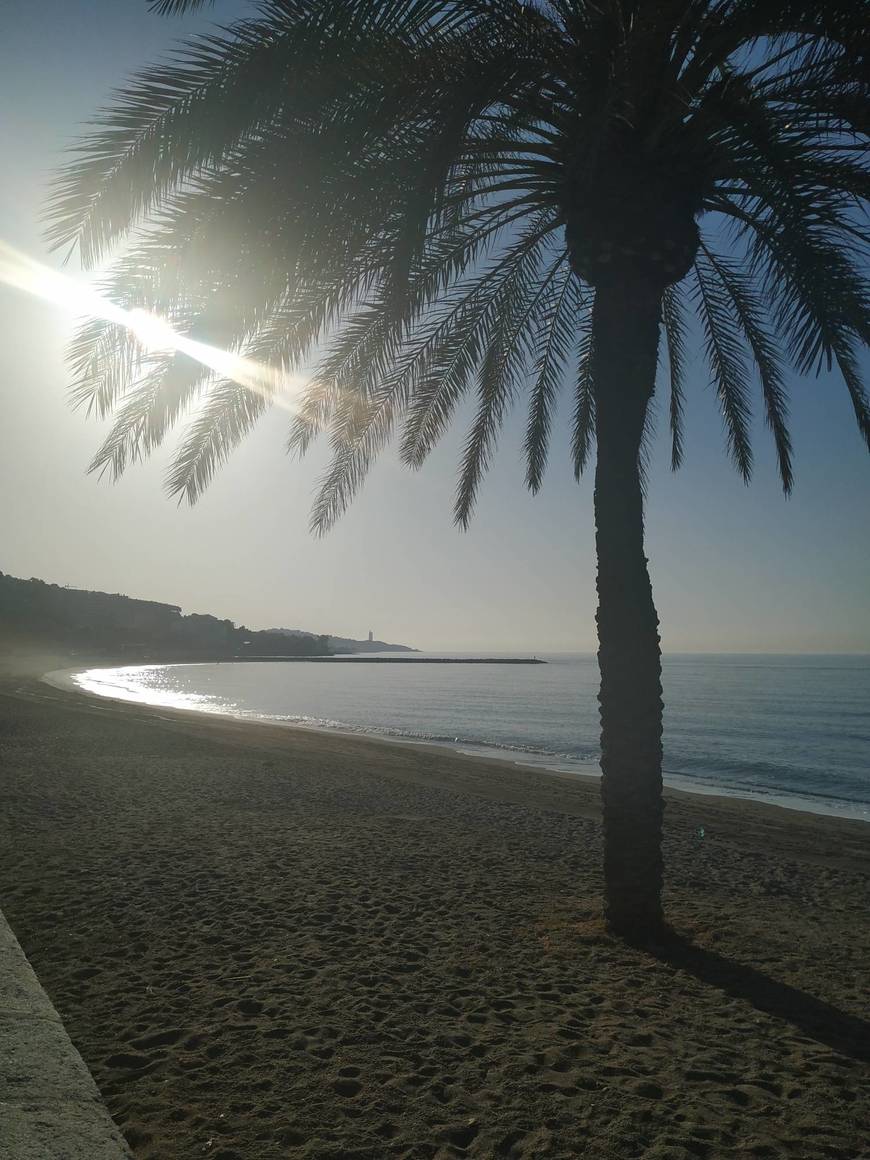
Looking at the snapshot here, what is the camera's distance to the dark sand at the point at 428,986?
2.93 m

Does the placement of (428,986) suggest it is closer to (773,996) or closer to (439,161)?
(773,996)

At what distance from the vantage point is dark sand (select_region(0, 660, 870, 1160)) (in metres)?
2.93

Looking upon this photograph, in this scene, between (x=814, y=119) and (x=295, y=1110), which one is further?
(x=814, y=119)

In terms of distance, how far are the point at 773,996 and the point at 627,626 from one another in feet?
7.90

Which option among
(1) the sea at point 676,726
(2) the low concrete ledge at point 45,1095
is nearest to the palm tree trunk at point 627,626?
(2) the low concrete ledge at point 45,1095

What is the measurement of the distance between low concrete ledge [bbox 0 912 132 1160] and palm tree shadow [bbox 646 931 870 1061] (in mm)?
3413

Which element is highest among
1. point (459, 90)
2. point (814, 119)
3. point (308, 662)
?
point (814, 119)

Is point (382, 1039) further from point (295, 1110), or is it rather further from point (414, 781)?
point (414, 781)

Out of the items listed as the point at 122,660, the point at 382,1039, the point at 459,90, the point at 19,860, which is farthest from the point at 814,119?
the point at 122,660

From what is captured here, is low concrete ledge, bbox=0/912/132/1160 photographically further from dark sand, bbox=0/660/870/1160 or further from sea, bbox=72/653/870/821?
sea, bbox=72/653/870/821

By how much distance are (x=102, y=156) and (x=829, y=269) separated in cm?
537

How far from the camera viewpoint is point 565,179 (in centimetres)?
541

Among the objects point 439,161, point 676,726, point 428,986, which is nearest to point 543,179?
point 439,161

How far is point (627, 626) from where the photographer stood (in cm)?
516
